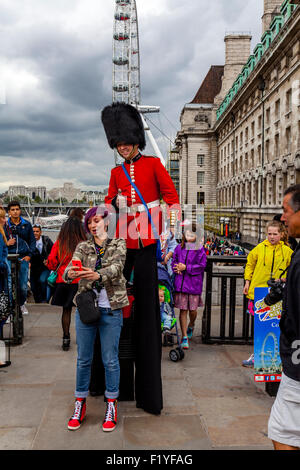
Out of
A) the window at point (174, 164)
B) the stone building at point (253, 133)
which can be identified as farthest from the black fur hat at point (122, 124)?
the window at point (174, 164)

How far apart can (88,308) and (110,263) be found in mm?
421

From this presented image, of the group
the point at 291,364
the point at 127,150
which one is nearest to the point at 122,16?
the point at 127,150

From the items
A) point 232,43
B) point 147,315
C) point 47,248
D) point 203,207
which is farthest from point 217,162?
point 147,315

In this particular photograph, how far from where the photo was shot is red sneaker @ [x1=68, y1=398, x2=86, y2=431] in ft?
11.1

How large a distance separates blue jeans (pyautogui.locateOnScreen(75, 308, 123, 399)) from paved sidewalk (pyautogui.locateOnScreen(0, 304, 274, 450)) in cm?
31

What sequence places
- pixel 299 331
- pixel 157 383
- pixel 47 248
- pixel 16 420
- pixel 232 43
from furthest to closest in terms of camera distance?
pixel 232 43 → pixel 47 248 → pixel 157 383 → pixel 16 420 → pixel 299 331

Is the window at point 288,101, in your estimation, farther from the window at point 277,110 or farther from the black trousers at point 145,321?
the black trousers at point 145,321

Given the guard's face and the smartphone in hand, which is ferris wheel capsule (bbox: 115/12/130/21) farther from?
the smartphone in hand

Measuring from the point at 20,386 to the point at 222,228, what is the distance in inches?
1818

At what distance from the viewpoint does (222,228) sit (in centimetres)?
4931

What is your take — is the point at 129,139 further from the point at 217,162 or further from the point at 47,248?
the point at 217,162

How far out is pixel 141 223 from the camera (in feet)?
12.7

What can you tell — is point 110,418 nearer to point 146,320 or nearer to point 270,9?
point 146,320

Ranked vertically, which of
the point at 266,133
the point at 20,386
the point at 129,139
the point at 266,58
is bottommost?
the point at 20,386
